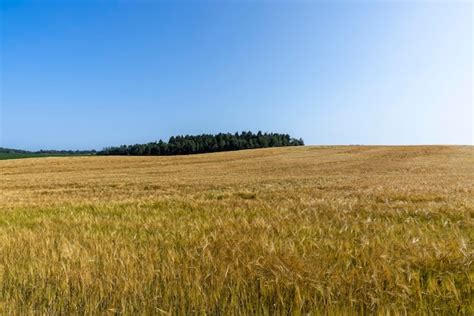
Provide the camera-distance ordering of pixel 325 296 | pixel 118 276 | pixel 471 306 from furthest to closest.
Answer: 1. pixel 118 276
2. pixel 325 296
3. pixel 471 306

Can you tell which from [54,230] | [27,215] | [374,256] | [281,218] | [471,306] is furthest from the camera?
[27,215]

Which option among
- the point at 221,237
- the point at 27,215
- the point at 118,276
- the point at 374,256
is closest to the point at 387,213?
the point at 374,256

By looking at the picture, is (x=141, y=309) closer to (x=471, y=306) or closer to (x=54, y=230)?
(x=471, y=306)

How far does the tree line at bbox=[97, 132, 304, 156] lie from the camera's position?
9631 cm

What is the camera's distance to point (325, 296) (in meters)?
2.27

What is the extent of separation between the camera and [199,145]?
10212cm

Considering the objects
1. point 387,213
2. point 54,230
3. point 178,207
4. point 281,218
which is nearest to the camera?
point 54,230

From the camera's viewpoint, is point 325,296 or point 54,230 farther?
point 54,230

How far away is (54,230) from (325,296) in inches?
167

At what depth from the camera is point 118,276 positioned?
2705mm

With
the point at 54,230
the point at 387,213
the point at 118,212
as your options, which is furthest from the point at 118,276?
the point at 387,213

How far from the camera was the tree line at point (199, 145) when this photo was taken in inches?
3792

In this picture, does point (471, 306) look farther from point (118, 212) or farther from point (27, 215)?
point (27, 215)

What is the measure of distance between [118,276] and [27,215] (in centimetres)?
541
